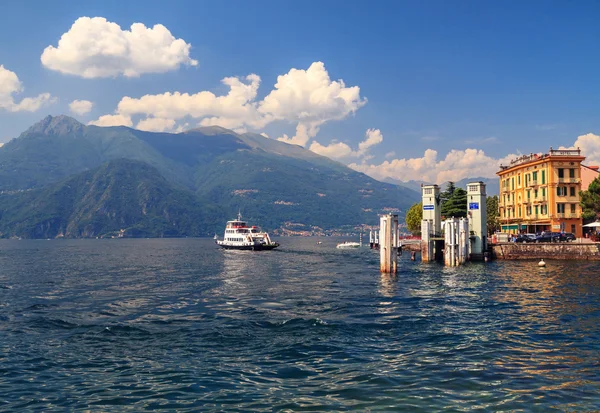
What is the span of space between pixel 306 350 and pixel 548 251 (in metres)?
69.7

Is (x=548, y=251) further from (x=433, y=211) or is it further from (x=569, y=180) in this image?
(x=569, y=180)

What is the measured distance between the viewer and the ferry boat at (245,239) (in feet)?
453

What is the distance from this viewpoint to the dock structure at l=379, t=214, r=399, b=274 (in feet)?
193

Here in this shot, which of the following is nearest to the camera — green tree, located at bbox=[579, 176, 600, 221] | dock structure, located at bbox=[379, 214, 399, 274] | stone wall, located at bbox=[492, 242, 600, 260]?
dock structure, located at bbox=[379, 214, 399, 274]

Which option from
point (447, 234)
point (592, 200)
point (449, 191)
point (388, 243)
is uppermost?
point (449, 191)

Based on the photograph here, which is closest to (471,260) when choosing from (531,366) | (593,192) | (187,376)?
(593,192)

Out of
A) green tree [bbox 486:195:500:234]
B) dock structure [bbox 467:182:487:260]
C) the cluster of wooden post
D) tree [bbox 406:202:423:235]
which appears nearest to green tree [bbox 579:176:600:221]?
dock structure [bbox 467:182:487:260]

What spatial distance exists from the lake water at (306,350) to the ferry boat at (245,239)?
9229cm

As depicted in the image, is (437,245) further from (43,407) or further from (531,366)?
(43,407)

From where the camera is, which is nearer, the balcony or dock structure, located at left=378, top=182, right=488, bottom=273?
dock structure, located at left=378, top=182, right=488, bottom=273

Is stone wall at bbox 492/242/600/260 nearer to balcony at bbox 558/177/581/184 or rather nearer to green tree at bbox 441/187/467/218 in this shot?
balcony at bbox 558/177/581/184

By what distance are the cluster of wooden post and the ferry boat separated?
241 feet

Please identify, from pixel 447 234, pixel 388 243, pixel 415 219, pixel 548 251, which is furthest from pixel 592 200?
pixel 415 219

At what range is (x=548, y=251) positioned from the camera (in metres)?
79.5
